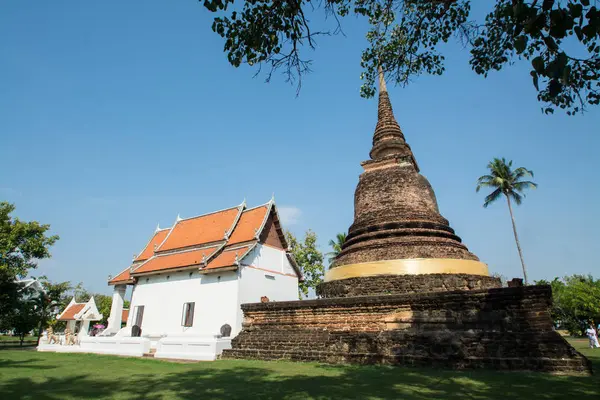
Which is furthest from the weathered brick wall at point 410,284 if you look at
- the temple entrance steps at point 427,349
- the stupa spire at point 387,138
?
the stupa spire at point 387,138

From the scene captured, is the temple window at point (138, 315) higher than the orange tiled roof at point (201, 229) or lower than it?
lower

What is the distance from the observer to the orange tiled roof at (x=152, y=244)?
2236 centimetres

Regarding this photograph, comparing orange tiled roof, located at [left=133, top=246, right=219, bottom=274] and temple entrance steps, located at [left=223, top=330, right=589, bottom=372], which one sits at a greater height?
orange tiled roof, located at [left=133, top=246, right=219, bottom=274]

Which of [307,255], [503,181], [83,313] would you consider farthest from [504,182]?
[83,313]

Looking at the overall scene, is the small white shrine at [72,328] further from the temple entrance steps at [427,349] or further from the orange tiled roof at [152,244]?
the temple entrance steps at [427,349]

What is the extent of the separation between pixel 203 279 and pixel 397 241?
34.4 ft

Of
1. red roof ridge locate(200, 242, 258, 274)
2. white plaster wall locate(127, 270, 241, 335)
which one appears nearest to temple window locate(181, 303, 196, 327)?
white plaster wall locate(127, 270, 241, 335)

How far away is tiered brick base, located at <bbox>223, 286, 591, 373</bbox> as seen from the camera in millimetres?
7254

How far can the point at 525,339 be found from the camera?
7.32 metres

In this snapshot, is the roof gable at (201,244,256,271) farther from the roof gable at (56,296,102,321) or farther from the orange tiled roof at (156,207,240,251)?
the roof gable at (56,296,102,321)

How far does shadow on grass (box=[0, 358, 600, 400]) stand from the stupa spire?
8.75m

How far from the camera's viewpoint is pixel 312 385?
5918mm

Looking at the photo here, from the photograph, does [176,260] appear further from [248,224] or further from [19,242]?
[19,242]

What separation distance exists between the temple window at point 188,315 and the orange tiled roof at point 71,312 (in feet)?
42.7
